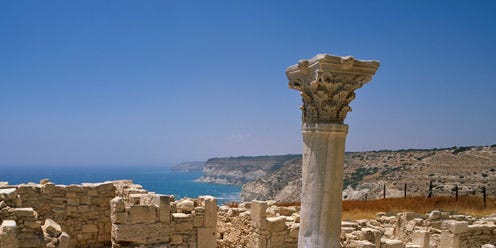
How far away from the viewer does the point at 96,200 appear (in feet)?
36.2

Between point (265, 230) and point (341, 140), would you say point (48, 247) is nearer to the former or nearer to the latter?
point (265, 230)

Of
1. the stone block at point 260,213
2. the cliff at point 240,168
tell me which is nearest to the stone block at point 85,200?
the stone block at point 260,213

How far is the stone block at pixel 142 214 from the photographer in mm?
7895

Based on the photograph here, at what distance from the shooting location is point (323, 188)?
575 cm

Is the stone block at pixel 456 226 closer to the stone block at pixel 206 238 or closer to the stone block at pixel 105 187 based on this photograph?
the stone block at pixel 206 238

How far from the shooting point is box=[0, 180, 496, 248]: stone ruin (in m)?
6.91

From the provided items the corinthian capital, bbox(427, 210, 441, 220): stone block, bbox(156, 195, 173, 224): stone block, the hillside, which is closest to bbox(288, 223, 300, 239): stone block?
bbox(156, 195, 173, 224): stone block

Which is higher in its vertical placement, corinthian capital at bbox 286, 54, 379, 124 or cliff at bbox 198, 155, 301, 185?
corinthian capital at bbox 286, 54, 379, 124

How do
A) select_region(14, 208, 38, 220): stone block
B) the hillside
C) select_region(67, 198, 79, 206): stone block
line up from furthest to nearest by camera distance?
the hillside, select_region(67, 198, 79, 206): stone block, select_region(14, 208, 38, 220): stone block

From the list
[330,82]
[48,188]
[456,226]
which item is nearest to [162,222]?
[48,188]

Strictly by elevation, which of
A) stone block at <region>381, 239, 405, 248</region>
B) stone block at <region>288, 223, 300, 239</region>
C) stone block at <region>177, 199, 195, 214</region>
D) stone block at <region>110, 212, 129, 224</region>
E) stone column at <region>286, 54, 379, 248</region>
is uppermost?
stone column at <region>286, 54, 379, 248</region>

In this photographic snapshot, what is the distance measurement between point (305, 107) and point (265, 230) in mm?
3895

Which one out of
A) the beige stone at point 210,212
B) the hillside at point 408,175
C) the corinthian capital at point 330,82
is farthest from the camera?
the hillside at point 408,175

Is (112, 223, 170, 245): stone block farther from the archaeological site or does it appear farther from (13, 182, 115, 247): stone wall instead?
(13, 182, 115, 247): stone wall
